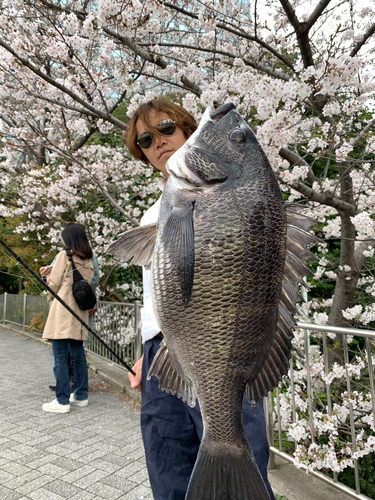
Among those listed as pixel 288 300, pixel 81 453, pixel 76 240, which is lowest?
pixel 81 453

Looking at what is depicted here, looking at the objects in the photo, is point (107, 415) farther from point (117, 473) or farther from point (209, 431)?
point (209, 431)

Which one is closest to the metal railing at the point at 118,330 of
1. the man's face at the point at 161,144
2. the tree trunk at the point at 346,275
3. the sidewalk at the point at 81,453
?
the sidewalk at the point at 81,453

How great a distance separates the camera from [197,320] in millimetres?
952

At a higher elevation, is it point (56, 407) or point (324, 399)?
point (324, 399)

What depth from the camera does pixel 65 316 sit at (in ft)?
15.6

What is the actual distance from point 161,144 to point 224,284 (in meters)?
0.83

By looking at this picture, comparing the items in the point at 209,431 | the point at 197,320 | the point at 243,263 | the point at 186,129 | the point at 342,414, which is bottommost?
the point at 342,414

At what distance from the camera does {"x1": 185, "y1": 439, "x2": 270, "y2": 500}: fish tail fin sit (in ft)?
2.88

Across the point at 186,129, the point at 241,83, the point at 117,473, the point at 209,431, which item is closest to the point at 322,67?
the point at 241,83

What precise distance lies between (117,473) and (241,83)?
4.33 metres

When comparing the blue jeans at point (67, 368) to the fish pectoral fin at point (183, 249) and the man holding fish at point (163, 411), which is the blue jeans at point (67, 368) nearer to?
the man holding fish at point (163, 411)

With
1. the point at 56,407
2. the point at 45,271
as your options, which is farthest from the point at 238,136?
the point at 56,407

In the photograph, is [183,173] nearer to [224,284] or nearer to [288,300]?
[224,284]

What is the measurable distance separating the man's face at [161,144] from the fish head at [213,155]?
1.73ft
